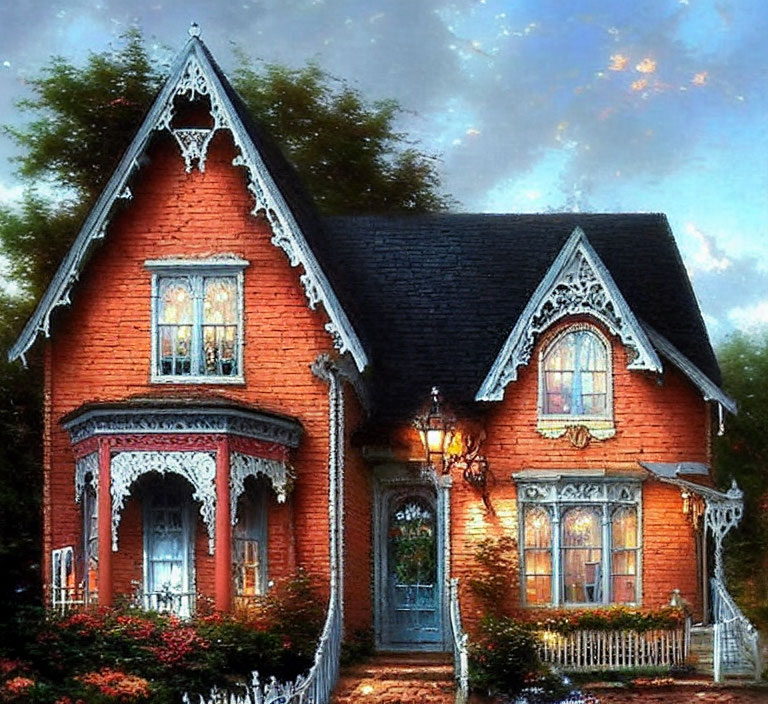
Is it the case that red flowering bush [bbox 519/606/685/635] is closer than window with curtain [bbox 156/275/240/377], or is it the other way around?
red flowering bush [bbox 519/606/685/635]

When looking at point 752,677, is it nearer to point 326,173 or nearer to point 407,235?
point 407,235

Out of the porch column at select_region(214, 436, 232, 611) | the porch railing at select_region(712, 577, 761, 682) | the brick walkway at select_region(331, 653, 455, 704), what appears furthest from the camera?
the porch railing at select_region(712, 577, 761, 682)

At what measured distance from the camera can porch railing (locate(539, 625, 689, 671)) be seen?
28906mm

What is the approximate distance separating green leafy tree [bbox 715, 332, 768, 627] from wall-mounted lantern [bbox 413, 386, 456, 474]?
11545 mm

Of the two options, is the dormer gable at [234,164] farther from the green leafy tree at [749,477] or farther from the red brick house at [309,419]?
the green leafy tree at [749,477]

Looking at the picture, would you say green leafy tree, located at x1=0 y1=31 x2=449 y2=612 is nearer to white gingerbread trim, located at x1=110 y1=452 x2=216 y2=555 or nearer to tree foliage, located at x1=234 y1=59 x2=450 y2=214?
tree foliage, located at x1=234 y1=59 x2=450 y2=214

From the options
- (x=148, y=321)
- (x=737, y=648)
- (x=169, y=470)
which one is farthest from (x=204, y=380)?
(x=737, y=648)

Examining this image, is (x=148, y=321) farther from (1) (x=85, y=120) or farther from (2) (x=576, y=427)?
(1) (x=85, y=120)

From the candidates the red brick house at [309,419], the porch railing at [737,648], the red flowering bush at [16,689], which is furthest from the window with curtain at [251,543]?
the porch railing at [737,648]

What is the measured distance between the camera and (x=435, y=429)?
29547 millimetres

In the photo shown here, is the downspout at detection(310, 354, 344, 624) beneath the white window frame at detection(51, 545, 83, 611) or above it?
above

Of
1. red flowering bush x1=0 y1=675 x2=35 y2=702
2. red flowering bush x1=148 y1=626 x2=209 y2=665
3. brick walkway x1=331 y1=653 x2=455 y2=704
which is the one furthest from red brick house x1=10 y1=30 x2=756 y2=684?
red flowering bush x1=0 y1=675 x2=35 y2=702

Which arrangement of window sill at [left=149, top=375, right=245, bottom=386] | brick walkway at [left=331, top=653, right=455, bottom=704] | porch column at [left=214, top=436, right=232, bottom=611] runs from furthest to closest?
window sill at [left=149, top=375, right=245, bottom=386], porch column at [left=214, top=436, right=232, bottom=611], brick walkway at [left=331, top=653, right=455, bottom=704]

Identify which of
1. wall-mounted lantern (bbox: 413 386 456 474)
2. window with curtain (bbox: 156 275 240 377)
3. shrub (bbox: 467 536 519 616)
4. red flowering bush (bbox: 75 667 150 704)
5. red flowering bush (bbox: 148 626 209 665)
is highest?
window with curtain (bbox: 156 275 240 377)
